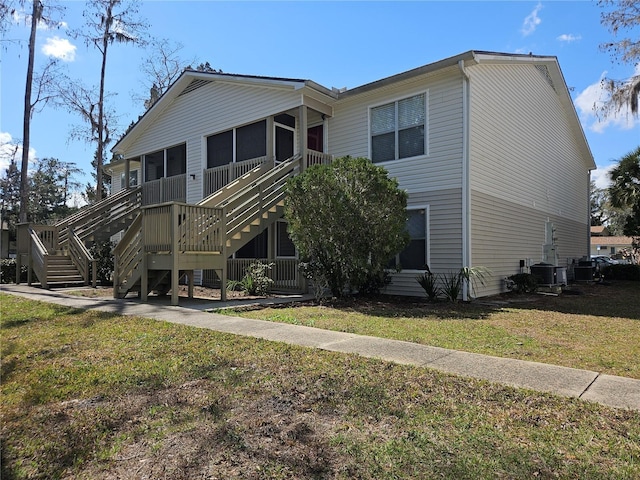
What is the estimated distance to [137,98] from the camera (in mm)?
27844

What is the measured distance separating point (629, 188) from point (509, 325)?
1734 cm

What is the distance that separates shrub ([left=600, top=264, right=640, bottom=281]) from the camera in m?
19.8

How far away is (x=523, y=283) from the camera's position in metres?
12.2

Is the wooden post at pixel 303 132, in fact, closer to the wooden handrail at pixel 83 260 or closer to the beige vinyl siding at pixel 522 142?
the beige vinyl siding at pixel 522 142

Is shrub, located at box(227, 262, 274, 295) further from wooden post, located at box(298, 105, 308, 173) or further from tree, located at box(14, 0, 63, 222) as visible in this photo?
tree, located at box(14, 0, 63, 222)

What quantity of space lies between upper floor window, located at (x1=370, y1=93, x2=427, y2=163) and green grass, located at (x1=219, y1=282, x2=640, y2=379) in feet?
13.2

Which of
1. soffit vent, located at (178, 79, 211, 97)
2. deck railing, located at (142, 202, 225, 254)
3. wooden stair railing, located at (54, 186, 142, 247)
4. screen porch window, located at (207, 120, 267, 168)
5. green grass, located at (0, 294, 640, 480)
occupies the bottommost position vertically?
green grass, located at (0, 294, 640, 480)

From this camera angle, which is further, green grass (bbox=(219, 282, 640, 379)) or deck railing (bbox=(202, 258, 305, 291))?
deck railing (bbox=(202, 258, 305, 291))

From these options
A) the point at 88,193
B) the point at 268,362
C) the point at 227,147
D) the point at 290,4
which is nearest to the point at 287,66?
the point at 227,147

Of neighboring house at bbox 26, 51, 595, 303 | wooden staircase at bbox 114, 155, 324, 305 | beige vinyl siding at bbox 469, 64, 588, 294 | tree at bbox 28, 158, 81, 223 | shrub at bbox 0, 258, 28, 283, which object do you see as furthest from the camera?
tree at bbox 28, 158, 81, 223

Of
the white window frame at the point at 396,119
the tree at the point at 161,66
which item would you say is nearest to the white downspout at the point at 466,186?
the white window frame at the point at 396,119

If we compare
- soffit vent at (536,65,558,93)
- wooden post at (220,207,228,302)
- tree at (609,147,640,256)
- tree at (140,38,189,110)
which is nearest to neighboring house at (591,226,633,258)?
tree at (609,147,640,256)

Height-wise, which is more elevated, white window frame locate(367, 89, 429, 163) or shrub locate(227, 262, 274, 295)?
white window frame locate(367, 89, 429, 163)

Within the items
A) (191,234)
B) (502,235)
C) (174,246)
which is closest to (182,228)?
(191,234)
